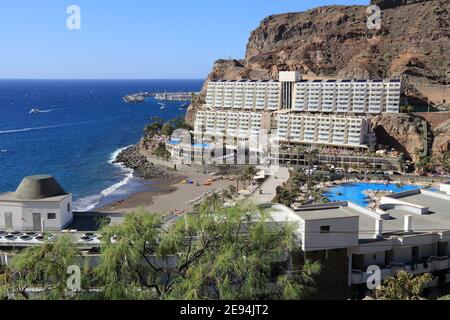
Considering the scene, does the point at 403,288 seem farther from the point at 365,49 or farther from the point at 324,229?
the point at 365,49

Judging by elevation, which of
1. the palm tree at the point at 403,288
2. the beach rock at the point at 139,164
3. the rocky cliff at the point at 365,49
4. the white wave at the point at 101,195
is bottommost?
the white wave at the point at 101,195

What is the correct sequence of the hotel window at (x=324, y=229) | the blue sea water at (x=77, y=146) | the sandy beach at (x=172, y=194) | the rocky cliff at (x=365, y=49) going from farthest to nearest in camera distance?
1. the rocky cliff at (x=365, y=49)
2. the blue sea water at (x=77, y=146)
3. the sandy beach at (x=172, y=194)
4. the hotel window at (x=324, y=229)

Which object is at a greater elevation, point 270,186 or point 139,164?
point 270,186

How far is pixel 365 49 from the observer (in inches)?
3777

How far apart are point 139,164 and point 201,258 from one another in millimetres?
53428

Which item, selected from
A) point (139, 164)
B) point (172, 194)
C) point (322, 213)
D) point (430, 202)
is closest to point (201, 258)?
point (322, 213)

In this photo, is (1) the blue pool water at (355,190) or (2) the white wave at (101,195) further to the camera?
(2) the white wave at (101,195)

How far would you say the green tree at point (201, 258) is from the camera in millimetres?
12109

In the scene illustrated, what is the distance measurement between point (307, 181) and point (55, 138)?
5646 cm

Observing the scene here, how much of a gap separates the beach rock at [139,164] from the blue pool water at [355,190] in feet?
72.5

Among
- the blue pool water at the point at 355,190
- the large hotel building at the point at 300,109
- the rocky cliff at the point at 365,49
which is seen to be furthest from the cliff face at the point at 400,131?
the blue pool water at the point at 355,190

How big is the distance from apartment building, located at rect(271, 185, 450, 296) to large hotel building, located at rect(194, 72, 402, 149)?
4140 cm

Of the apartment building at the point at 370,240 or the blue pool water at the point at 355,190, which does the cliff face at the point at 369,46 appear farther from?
the apartment building at the point at 370,240

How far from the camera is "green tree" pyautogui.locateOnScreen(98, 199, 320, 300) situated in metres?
Answer: 12.1
